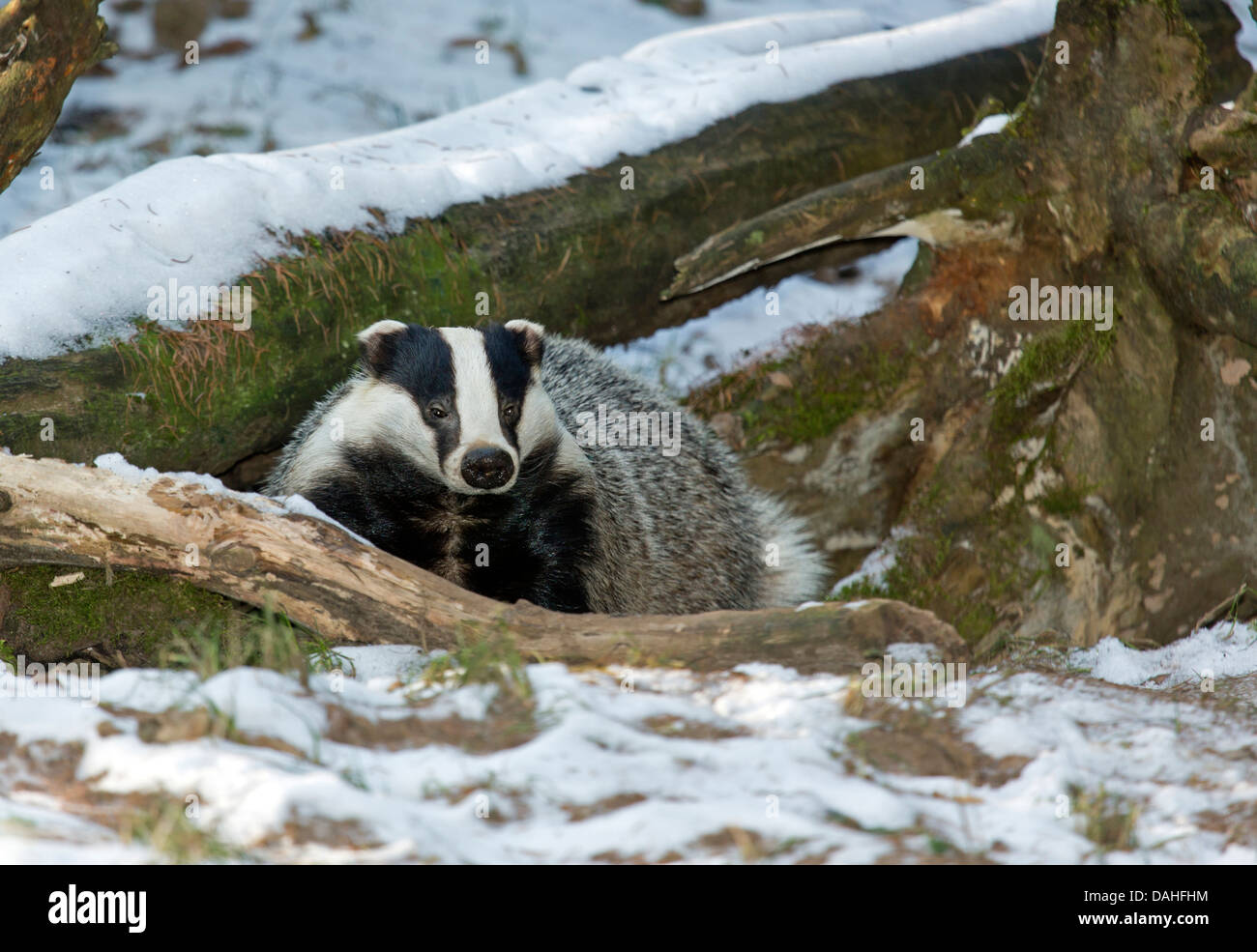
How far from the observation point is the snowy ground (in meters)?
2.21

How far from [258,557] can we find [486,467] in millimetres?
747

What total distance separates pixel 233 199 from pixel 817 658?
119 inches

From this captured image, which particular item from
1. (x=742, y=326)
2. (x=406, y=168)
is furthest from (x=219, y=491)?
(x=742, y=326)

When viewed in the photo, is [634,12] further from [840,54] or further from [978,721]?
[978,721]

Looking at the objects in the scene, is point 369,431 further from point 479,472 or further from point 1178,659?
point 1178,659

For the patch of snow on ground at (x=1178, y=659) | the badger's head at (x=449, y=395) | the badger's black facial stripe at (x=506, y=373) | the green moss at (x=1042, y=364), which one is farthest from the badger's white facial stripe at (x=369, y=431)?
the green moss at (x=1042, y=364)

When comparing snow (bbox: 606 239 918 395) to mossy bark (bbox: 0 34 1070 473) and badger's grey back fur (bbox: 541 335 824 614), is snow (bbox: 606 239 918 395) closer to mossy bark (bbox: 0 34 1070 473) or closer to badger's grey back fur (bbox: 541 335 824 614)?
mossy bark (bbox: 0 34 1070 473)

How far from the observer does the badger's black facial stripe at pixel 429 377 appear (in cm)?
398

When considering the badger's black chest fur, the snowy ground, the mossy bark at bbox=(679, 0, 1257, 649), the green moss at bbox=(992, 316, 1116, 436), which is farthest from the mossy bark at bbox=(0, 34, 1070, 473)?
the green moss at bbox=(992, 316, 1116, 436)

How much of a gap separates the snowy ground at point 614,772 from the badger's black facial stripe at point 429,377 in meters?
1.18

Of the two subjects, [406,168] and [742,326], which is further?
[742,326]

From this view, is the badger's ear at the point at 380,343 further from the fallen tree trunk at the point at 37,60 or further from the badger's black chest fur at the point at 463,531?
the fallen tree trunk at the point at 37,60

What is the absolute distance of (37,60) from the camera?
12.7 ft

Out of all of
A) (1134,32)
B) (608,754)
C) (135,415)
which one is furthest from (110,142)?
(608,754)
